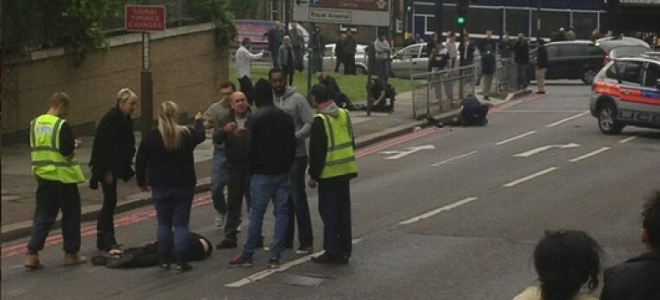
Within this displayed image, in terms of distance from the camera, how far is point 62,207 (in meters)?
13.2

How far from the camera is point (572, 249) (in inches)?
197

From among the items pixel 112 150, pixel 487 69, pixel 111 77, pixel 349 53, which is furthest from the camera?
pixel 349 53

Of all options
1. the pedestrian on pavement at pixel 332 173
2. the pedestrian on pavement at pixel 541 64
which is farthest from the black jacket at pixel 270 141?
the pedestrian on pavement at pixel 541 64

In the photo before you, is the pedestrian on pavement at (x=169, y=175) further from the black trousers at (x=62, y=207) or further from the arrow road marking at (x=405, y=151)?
the arrow road marking at (x=405, y=151)

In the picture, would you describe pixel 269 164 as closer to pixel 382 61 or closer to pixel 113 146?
pixel 113 146

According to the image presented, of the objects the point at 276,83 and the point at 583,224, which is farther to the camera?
the point at 583,224

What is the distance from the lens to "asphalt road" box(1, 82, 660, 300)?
39.3 feet

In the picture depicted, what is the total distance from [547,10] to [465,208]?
166ft

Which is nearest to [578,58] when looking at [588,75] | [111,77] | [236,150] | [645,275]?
[588,75]

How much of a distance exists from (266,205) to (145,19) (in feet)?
24.8

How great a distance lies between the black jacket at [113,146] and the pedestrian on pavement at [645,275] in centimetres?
889

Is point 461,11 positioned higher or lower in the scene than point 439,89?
higher

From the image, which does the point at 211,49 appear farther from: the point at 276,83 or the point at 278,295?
the point at 278,295

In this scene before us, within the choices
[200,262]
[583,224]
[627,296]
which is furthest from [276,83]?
[627,296]
